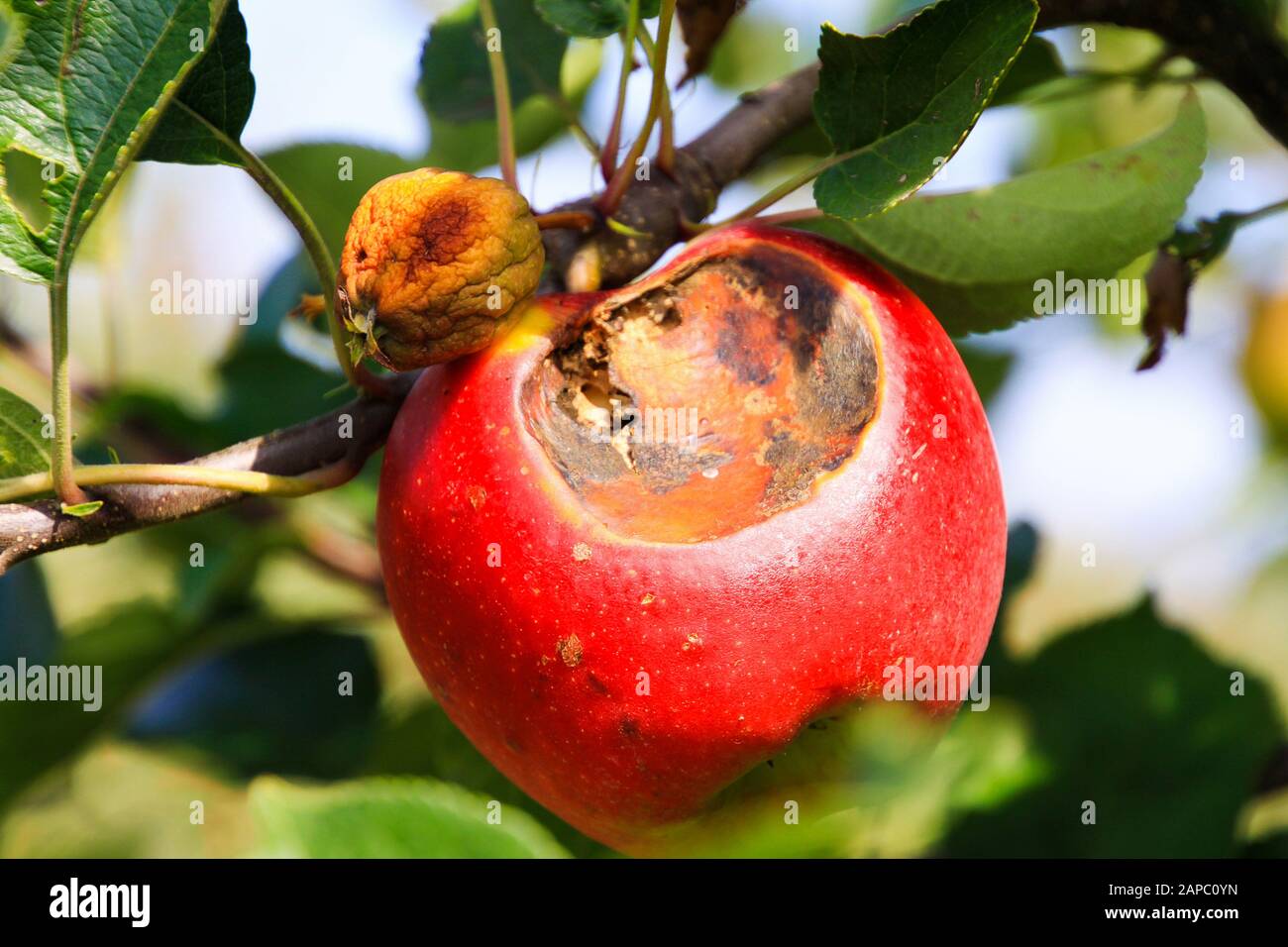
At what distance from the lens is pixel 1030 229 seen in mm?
904

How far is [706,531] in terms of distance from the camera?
69 centimetres

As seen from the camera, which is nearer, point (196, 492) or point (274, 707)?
point (196, 492)

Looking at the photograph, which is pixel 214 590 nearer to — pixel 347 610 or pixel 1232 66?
pixel 347 610

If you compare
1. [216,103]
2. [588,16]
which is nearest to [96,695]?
[216,103]

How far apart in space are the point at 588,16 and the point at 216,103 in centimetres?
25

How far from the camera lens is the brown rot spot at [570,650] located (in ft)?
2.17

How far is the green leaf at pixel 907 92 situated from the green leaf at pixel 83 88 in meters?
0.37

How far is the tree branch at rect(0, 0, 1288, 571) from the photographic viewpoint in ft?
2.39

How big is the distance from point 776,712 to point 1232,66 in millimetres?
721

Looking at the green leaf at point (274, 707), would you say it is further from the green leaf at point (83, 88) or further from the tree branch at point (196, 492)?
the green leaf at point (83, 88)

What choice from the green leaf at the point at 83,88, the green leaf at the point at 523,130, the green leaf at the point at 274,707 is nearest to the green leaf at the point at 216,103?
the green leaf at the point at 83,88

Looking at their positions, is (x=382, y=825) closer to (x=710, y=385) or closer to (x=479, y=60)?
(x=710, y=385)

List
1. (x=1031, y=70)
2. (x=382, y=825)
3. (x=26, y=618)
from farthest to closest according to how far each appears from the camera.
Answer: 1. (x=26, y=618)
2. (x=1031, y=70)
3. (x=382, y=825)

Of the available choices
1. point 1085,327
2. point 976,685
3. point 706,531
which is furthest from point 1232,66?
point 1085,327
